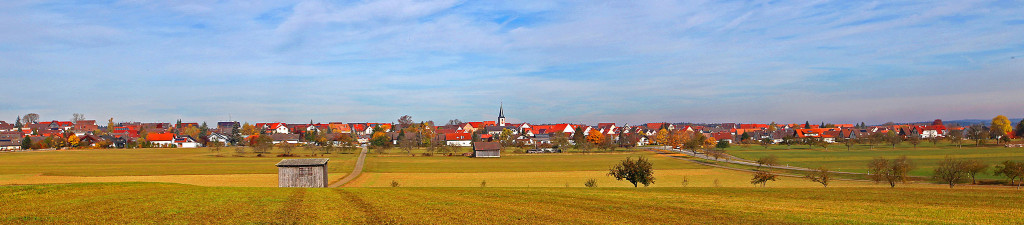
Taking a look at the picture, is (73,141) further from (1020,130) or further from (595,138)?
(1020,130)

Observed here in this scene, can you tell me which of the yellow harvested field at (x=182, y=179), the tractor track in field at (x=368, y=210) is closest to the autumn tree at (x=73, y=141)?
the yellow harvested field at (x=182, y=179)

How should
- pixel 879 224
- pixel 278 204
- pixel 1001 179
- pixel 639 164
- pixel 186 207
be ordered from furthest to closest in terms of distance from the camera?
pixel 1001 179, pixel 639 164, pixel 278 204, pixel 186 207, pixel 879 224

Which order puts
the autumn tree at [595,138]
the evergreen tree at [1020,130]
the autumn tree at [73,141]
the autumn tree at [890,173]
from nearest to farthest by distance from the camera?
the autumn tree at [890,173]
the autumn tree at [73,141]
the autumn tree at [595,138]
the evergreen tree at [1020,130]

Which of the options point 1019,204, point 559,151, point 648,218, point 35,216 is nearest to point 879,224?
point 648,218

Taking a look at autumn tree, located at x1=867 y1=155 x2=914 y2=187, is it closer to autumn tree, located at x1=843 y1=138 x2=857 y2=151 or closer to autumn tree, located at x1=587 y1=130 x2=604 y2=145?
autumn tree, located at x1=843 y1=138 x2=857 y2=151

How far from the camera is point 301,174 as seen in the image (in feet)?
157

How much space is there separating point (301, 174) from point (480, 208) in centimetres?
2788

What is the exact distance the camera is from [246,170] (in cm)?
7500

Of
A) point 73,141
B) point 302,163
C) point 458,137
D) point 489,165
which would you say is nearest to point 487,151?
point 489,165

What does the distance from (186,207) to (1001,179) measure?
70.0 metres

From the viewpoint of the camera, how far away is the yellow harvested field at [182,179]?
56500mm

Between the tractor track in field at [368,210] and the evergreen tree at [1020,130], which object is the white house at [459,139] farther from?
the tractor track in field at [368,210]

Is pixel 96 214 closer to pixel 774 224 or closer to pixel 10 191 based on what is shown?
pixel 10 191

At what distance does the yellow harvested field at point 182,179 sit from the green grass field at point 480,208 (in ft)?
83.7
